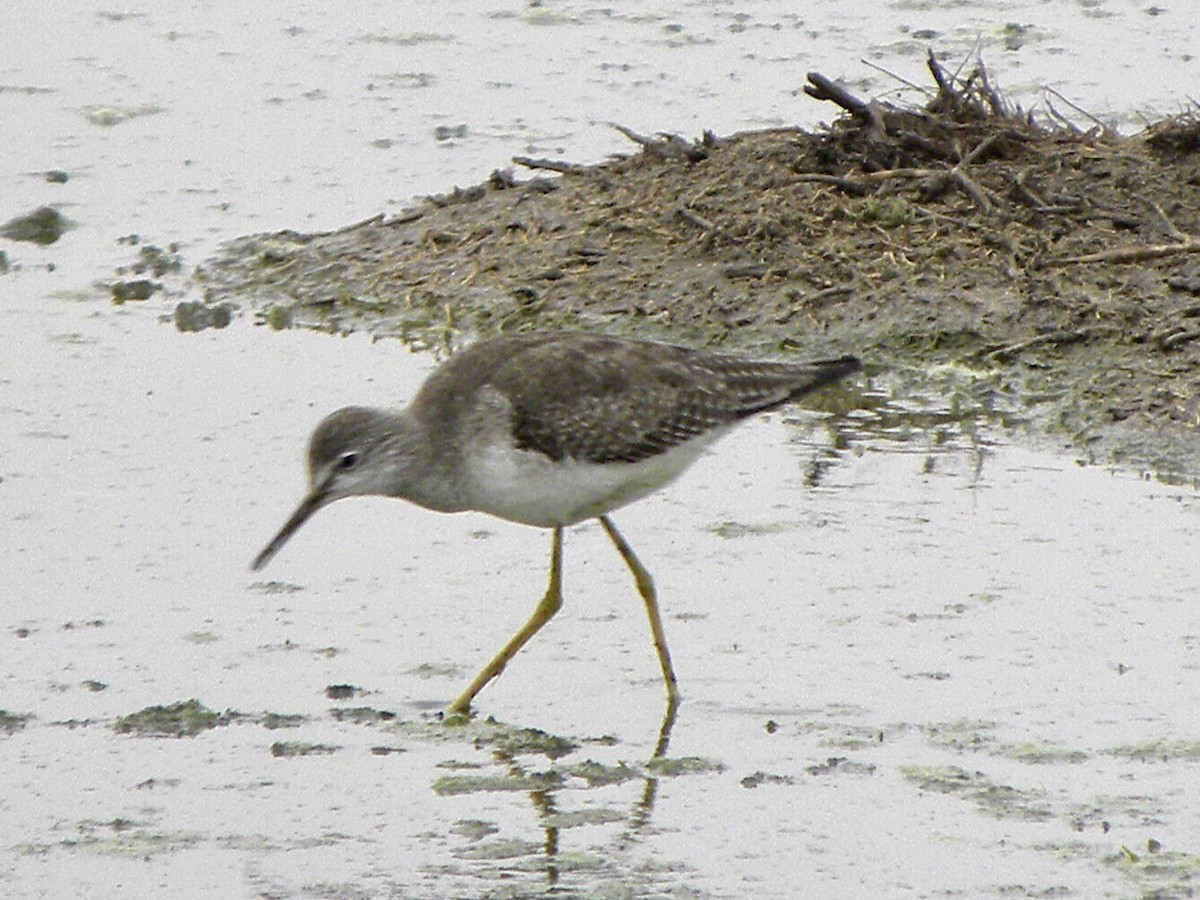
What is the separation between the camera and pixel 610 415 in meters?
8.30

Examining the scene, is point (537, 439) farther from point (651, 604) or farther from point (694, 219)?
point (694, 219)

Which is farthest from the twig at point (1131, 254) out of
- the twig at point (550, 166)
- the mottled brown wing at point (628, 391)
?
the twig at point (550, 166)

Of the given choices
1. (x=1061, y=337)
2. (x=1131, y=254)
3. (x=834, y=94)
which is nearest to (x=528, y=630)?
(x=1061, y=337)

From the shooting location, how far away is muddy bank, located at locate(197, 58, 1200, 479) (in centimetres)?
1080

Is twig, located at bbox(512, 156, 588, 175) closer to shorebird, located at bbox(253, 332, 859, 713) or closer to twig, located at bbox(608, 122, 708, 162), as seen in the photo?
twig, located at bbox(608, 122, 708, 162)

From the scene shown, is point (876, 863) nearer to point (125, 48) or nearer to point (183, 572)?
point (183, 572)

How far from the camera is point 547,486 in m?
8.08

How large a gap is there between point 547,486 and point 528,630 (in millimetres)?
557

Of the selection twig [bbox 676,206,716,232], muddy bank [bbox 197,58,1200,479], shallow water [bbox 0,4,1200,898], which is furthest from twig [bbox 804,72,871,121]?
shallow water [bbox 0,4,1200,898]

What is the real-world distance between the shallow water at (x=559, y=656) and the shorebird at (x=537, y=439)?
37 centimetres

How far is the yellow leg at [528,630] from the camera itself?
8039mm

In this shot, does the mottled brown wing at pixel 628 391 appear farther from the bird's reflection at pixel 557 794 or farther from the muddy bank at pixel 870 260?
the muddy bank at pixel 870 260

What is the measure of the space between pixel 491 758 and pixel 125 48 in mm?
10101

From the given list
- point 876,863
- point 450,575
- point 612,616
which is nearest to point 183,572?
point 450,575
